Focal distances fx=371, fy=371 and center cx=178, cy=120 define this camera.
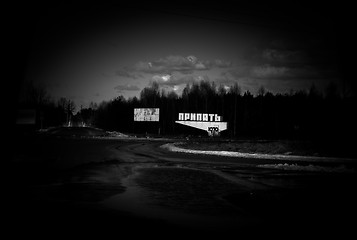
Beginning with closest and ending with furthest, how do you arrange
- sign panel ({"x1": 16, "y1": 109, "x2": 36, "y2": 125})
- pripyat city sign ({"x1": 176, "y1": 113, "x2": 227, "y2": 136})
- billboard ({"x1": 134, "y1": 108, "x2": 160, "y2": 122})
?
sign panel ({"x1": 16, "y1": 109, "x2": 36, "y2": 125}), pripyat city sign ({"x1": 176, "y1": 113, "x2": 227, "y2": 136}), billboard ({"x1": 134, "y1": 108, "x2": 160, "y2": 122})

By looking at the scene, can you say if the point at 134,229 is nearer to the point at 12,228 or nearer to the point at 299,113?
the point at 12,228

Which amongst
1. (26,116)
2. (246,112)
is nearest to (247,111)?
(246,112)

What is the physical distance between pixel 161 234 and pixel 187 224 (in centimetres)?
106

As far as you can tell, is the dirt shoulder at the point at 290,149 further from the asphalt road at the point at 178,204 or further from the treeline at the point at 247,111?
the treeline at the point at 247,111

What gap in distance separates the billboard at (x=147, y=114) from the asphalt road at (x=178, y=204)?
241 ft

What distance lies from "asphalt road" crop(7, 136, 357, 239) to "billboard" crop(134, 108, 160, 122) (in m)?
73.6

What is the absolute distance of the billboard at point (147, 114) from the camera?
9031 cm

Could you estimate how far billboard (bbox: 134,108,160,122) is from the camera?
9031cm

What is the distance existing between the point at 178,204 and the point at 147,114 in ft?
268

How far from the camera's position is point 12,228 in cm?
701

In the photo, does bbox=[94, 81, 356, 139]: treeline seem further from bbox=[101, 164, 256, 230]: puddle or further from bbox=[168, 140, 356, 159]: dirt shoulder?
bbox=[101, 164, 256, 230]: puddle

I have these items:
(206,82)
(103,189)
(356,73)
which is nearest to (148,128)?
(206,82)

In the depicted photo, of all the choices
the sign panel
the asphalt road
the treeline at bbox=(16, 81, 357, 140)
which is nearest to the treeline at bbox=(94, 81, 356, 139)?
the treeline at bbox=(16, 81, 357, 140)

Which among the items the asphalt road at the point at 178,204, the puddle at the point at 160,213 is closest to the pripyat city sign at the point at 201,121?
the asphalt road at the point at 178,204
